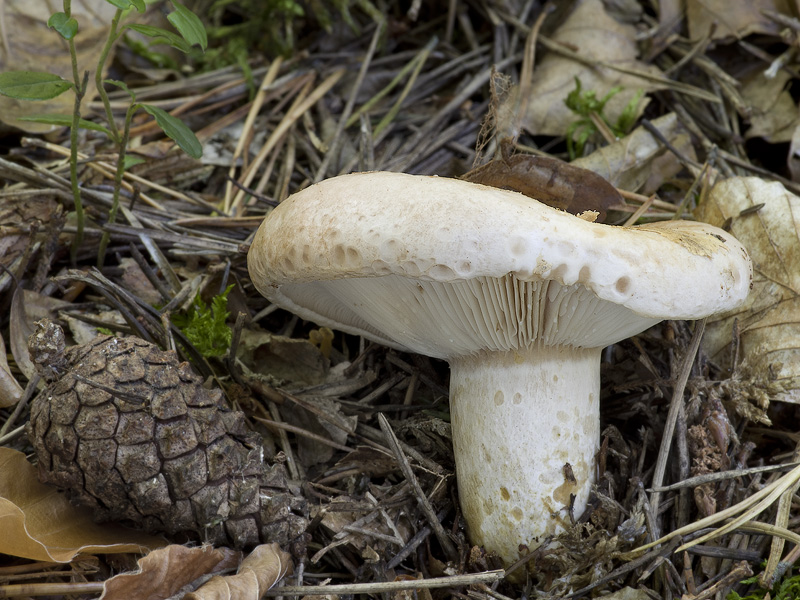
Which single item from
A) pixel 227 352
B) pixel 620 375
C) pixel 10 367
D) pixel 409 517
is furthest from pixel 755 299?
pixel 10 367

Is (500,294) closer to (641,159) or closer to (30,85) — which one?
(641,159)

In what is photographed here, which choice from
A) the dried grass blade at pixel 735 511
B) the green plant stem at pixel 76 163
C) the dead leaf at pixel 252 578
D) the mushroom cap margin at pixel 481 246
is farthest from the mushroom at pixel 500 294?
the green plant stem at pixel 76 163

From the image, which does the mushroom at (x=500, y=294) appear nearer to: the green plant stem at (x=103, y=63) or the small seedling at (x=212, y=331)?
the small seedling at (x=212, y=331)

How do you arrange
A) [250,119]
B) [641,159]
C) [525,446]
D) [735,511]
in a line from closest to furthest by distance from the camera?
1. [735,511]
2. [525,446]
3. [641,159]
4. [250,119]

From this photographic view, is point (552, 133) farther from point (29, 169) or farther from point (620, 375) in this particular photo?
point (29, 169)

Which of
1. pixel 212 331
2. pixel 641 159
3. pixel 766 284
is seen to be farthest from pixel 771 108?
pixel 212 331
